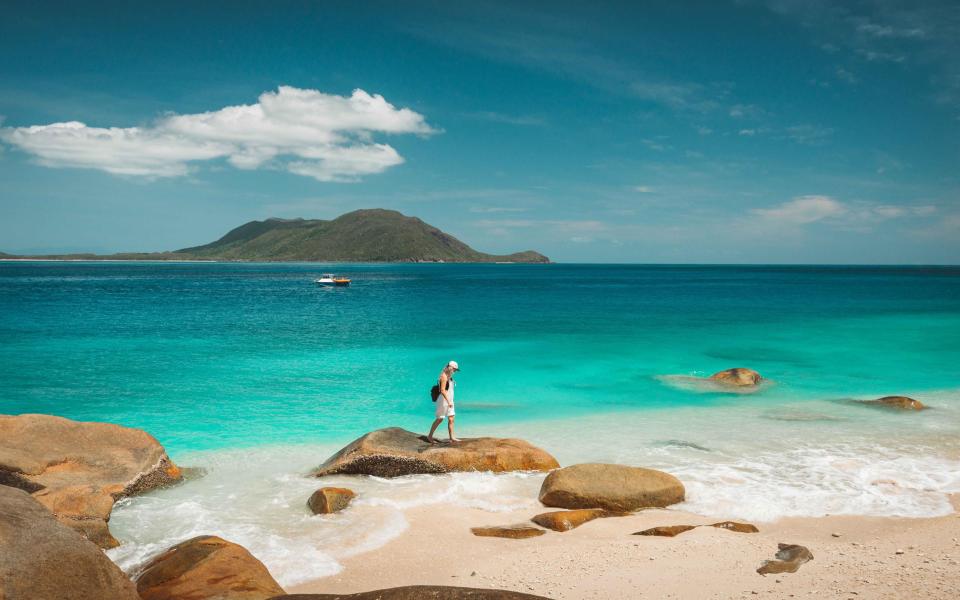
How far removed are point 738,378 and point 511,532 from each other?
63.5 feet

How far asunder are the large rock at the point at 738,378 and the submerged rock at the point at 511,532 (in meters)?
18.5

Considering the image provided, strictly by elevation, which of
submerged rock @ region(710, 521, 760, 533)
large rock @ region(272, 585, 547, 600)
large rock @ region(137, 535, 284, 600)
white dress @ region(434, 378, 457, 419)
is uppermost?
large rock @ region(272, 585, 547, 600)

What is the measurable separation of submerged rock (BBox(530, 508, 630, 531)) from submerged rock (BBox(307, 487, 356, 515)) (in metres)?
4.00

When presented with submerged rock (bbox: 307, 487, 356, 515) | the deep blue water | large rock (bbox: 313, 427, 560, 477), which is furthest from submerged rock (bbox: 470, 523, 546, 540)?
the deep blue water

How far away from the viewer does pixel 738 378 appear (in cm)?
2648

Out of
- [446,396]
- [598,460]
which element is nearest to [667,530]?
[598,460]

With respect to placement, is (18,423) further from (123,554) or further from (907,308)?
(907,308)

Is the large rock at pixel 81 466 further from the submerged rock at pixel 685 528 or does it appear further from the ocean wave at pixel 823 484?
the ocean wave at pixel 823 484

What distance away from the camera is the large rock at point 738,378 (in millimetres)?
26267

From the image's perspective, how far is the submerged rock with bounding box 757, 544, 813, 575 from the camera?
29.2 feet

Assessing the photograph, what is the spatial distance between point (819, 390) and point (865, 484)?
13.7 m

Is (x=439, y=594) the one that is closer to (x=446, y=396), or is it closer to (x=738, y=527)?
(x=738, y=527)

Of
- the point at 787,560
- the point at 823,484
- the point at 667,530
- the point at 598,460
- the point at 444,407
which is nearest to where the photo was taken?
the point at 787,560

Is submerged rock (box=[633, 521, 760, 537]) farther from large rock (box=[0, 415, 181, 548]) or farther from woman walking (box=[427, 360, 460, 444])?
large rock (box=[0, 415, 181, 548])
